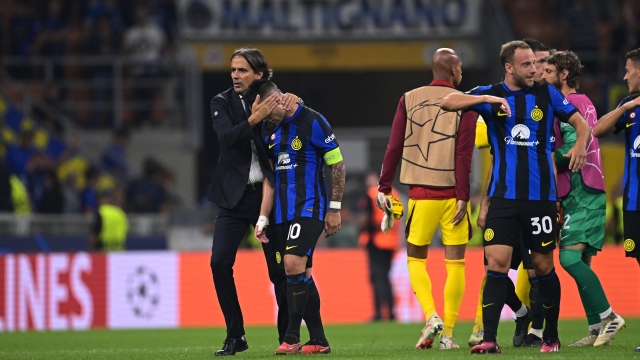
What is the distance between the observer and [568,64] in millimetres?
8695

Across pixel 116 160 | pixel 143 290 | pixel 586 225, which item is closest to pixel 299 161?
pixel 586 225

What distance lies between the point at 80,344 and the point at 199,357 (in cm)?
349

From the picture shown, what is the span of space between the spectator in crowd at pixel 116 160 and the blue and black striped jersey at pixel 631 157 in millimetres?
13401

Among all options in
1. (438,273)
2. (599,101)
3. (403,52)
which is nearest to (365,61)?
(403,52)

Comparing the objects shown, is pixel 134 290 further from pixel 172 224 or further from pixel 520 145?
pixel 520 145

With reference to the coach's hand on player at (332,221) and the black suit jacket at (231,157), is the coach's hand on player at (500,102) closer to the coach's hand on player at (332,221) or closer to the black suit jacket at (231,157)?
the coach's hand on player at (332,221)

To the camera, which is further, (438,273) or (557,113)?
(438,273)

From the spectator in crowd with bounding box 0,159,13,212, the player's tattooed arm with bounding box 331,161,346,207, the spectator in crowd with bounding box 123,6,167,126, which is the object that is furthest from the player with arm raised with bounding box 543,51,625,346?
the spectator in crowd with bounding box 123,6,167,126

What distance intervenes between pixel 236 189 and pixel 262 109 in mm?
766

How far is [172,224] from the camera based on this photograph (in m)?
18.1

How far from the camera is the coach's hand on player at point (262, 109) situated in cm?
788

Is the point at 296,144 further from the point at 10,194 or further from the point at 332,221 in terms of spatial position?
the point at 10,194

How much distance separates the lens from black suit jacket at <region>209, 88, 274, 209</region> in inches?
325

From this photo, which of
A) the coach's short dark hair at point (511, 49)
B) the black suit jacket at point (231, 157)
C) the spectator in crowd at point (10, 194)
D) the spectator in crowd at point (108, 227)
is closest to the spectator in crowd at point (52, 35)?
the spectator in crowd at point (10, 194)
